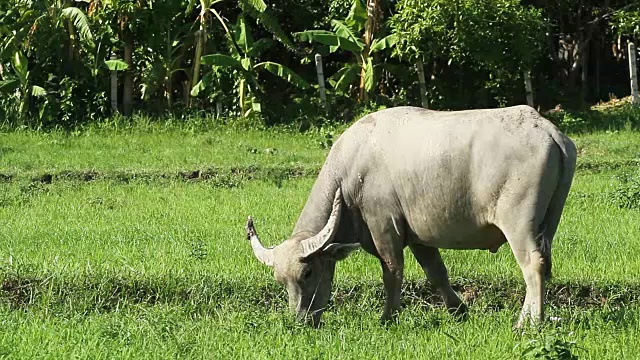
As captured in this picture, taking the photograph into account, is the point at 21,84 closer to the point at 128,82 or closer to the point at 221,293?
the point at 128,82

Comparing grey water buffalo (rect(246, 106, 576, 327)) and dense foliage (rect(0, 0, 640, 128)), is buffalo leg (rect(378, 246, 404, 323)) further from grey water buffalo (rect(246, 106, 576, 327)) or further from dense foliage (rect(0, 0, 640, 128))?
dense foliage (rect(0, 0, 640, 128))

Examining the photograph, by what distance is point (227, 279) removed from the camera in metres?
6.70

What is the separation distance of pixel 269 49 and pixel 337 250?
11.2 metres

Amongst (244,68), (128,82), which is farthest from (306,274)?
(128,82)

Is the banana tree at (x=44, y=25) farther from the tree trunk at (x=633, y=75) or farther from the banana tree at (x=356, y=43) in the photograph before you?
the tree trunk at (x=633, y=75)

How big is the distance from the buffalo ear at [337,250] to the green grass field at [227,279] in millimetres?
361

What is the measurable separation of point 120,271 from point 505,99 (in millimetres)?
9665

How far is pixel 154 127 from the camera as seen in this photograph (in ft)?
47.2

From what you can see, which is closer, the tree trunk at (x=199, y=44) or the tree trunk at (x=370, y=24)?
the tree trunk at (x=199, y=44)

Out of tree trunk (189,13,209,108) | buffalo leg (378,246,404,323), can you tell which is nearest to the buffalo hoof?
buffalo leg (378,246,404,323)

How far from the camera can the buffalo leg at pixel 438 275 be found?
20.3 ft

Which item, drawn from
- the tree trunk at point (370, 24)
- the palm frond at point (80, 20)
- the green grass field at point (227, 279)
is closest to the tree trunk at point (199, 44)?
the palm frond at point (80, 20)

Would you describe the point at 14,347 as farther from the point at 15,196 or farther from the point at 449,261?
the point at 15,196

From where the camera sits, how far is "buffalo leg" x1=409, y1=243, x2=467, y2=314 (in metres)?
6.20
